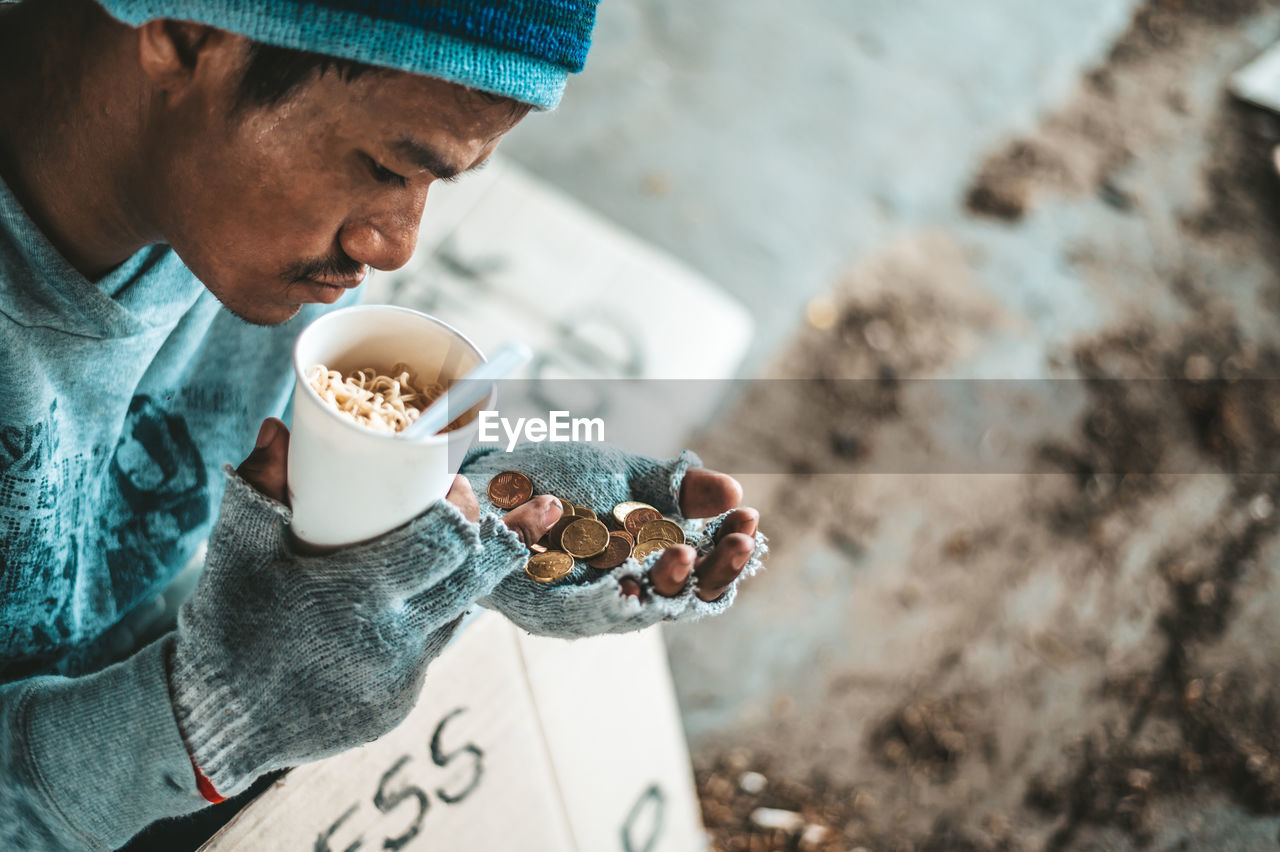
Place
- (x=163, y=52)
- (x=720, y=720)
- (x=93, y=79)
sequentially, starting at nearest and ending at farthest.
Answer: (x=163, y=52)
(x=93, y=79)
(x=720, y=720)

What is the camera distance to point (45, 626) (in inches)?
56.3

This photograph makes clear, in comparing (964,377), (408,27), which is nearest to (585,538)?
(408,27)

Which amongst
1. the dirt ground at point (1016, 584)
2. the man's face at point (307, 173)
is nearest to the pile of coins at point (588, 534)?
the man's face at point (307, 173)

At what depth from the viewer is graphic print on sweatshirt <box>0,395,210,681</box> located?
131cm

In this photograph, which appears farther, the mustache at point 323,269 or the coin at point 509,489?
the coin at point 509,489

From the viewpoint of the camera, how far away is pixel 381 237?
4.08 ft

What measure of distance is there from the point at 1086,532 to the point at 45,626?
126 inches

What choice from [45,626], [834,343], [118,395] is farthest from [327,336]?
[834,343]

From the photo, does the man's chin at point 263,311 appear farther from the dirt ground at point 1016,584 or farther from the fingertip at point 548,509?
the dirt ground at point 1016,584

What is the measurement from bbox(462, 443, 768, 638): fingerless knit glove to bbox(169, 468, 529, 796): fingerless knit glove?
162 mm

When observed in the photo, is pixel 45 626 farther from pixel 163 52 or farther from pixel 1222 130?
pixel 1222 130

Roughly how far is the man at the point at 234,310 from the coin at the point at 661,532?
0.09 meters

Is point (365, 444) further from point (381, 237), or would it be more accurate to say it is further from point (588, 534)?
point (588, 534)

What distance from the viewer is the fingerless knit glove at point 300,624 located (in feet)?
3.72
